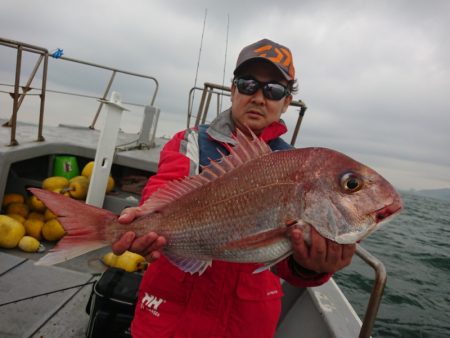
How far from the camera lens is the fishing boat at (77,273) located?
309 cm

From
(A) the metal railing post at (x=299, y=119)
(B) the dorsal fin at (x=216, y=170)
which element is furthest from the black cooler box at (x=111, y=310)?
(A) the metal railing post at (x=299, y=119)

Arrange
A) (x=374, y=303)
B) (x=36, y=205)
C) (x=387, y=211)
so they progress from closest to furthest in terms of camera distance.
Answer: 1. (x=387, y=211)
2. (x=374, y=303)
3. (x=36, y=205)

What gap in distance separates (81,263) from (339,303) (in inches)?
147

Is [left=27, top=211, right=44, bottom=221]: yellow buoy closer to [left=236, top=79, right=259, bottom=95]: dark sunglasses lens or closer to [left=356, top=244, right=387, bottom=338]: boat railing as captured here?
[left=236, top=79, right=259, bottom=95]: dark sunglasses lens

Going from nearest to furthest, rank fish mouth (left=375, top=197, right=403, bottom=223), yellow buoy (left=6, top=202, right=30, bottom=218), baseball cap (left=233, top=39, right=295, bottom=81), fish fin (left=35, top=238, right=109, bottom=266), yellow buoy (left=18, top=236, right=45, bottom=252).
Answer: fish mouth (left=375, top=197, right=403, bottom=223)
fish fin (left=35, top=238, right=109, bottom=266)
baseball cap (left=233, top=39, right=295, bottom=81)
yellow buoy (left=18, top=236, right=45, bottom=252)
yellow buoy (left=6, top=202, right=30, bottom=218)

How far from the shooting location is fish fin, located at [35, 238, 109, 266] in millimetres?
1791

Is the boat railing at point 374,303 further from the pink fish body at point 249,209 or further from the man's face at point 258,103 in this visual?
the man's face at point 258,103

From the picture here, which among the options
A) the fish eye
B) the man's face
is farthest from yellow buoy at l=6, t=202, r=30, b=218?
the fish eye

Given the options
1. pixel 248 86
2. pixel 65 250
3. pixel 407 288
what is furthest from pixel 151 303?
pixel 407 288

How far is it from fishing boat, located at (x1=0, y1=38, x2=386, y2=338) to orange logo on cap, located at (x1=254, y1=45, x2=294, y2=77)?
1713 mm

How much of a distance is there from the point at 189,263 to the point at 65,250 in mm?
736

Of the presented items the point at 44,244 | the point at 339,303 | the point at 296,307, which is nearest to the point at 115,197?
the point at 44,244

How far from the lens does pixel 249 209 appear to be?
1857 mm

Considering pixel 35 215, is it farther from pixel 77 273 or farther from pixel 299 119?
pixel 299 119
